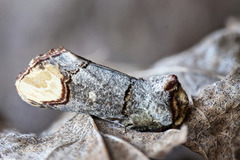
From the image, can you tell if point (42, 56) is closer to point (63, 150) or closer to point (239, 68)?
point (63, 150)

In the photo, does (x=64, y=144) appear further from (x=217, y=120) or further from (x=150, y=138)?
(x=217, y=120)

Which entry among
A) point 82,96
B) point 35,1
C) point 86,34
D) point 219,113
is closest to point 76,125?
point 82,96

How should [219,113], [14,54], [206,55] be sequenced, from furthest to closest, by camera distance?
[14,54] → [206,55] → [219,113]

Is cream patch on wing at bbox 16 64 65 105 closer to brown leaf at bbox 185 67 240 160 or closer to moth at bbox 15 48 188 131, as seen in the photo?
moth at bbox 15 48 188 131

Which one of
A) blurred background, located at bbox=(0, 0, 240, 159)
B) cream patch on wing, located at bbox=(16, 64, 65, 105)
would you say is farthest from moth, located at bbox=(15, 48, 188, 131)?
blurred background, located at bbox=(0, 0, 240, 159)

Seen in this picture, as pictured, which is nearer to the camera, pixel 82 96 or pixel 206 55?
pixel 82 96

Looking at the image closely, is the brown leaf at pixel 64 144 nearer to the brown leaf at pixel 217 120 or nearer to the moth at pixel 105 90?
the moth at pixel 105 90

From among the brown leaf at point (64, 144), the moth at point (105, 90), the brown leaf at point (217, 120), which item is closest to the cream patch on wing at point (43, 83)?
the moth at point (105, 90)

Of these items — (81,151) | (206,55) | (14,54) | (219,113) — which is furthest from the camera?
(14,54)
